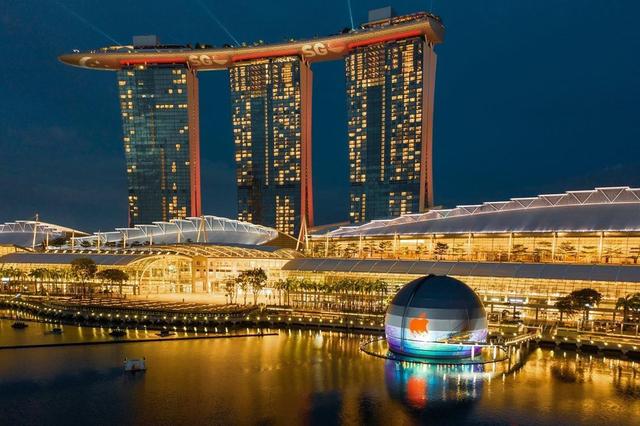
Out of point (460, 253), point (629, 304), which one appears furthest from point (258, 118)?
point (629, 304)

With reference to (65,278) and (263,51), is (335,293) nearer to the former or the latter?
(65,278)

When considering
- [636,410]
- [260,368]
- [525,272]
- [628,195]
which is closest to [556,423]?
[636,410]

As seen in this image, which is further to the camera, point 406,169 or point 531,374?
point 406,169

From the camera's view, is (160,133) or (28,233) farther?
(160,133)

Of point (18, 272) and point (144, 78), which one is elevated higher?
point (144, 78)

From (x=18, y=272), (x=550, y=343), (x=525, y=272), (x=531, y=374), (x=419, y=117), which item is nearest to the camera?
(x=531, y=374)

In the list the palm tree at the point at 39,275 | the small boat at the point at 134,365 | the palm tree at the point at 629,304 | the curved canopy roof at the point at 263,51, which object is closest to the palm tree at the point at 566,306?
the palm tree at the point at 629,304

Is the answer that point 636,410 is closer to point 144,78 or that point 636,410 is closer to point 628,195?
point 628,195
